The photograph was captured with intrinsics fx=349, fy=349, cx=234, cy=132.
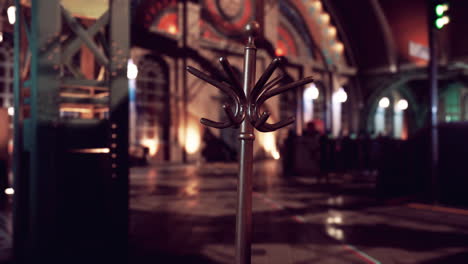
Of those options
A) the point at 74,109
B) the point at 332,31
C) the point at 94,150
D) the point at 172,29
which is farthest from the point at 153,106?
the point at 332,31

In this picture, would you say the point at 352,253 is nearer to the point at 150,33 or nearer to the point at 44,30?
the point at 44,30

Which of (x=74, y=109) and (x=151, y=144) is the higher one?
(x=74, y=109)

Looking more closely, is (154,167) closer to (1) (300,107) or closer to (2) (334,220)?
(2) (334,220)

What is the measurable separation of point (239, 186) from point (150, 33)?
49.9 ft

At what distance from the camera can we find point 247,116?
5.08 ft

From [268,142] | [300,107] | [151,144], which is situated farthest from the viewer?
[300,107]

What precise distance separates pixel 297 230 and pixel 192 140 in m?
12.8

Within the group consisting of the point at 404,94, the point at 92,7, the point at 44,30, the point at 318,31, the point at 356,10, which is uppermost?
the point at 356,10

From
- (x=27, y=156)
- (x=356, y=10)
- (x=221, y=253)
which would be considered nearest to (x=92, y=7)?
(x=27, y=156)

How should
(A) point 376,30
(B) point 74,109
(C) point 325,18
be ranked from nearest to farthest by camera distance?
(B) point 74,109 < (A) point 376,30 < (C) point 325,18

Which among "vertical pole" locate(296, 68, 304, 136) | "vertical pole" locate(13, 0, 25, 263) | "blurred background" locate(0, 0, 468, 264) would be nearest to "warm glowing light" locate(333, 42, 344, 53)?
"vertical pole" locate(296, 68, 304, 136)

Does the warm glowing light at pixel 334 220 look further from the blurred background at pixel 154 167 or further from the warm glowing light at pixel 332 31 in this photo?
the warm glowing light at pixel 332 31

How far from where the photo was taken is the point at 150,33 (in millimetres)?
15523

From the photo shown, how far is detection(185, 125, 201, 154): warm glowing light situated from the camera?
16984mm
